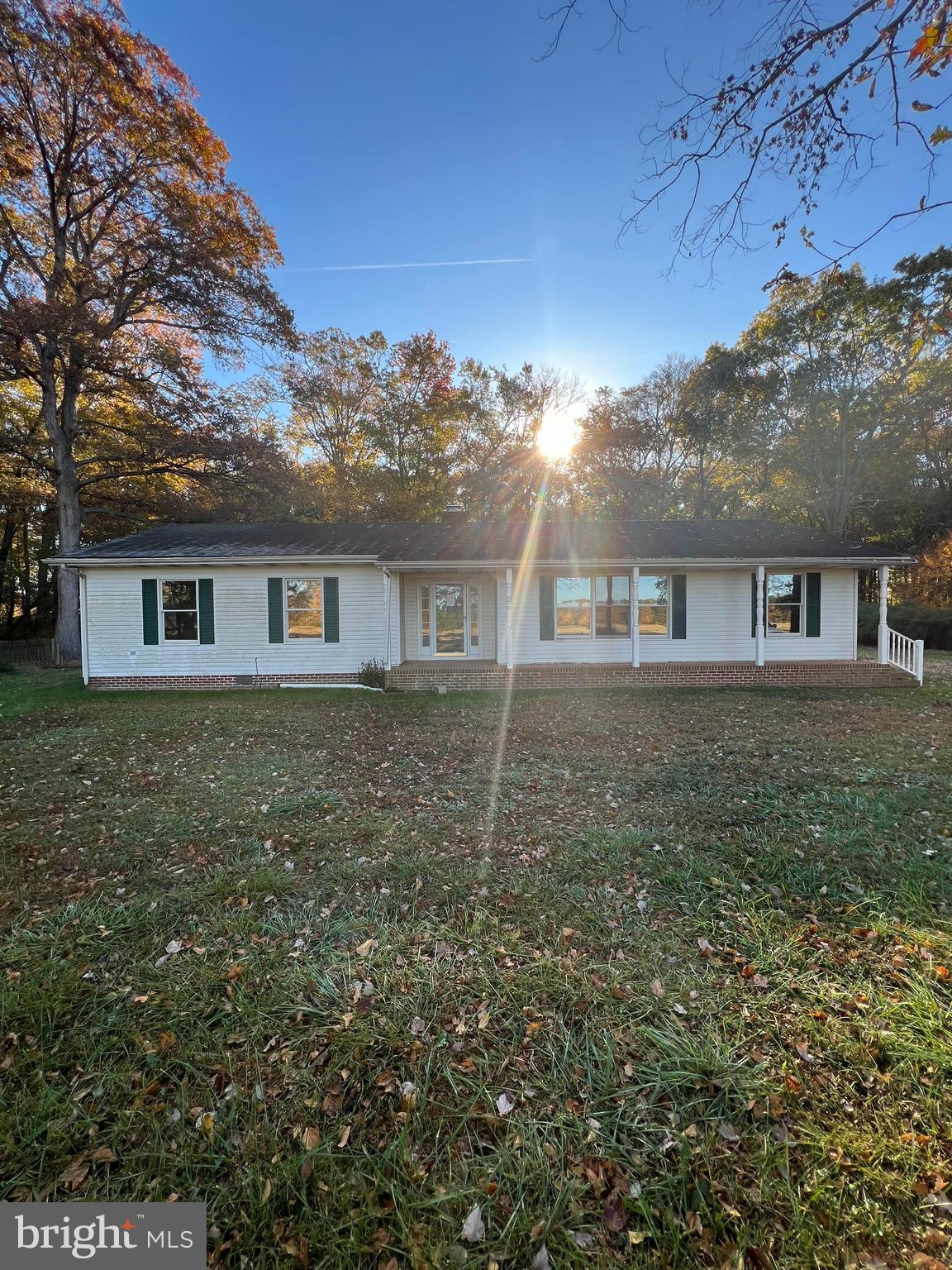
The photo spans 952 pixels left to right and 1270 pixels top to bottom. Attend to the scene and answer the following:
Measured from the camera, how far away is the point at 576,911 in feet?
10.7

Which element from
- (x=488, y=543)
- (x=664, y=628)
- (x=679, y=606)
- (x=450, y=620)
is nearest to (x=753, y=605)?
(x=679, y=606)

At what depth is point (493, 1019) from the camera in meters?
2.46

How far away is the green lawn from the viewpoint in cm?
173

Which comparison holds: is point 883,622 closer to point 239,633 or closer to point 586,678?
point 586,678

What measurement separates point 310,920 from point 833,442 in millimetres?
27652

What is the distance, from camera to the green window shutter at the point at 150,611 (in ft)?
39.9

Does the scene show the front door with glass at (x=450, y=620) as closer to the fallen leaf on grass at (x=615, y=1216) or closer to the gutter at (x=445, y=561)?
the gutter at (x=445, y=561)

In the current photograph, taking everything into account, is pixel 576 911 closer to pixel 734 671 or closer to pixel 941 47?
pixel 941 47

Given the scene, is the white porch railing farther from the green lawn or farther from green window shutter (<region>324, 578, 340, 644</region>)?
green window shutter (<region>324, 578, 340, 644</region>)

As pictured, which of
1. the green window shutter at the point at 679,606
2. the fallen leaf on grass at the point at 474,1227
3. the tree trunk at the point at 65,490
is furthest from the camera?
the tree trunk at the point at 65,490

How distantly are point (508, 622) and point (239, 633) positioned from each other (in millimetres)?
6259

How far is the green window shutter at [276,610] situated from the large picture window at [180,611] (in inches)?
66.2

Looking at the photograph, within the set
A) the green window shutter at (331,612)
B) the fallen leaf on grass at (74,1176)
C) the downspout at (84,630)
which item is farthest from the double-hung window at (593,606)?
the fallen leaf on grass at (74,1176)

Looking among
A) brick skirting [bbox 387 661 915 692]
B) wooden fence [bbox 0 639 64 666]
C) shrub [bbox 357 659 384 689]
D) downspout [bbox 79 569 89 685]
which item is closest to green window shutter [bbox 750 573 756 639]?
brick skirting [bbox 387 661 915 692]
